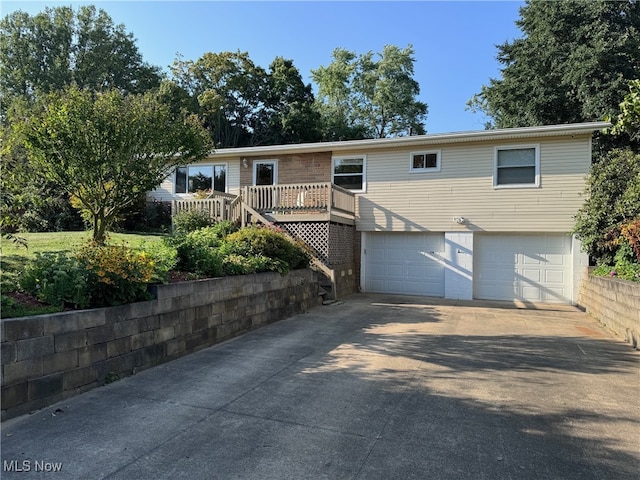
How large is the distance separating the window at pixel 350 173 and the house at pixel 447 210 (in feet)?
0.11

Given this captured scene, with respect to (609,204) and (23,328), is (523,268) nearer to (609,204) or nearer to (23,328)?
(609,204)

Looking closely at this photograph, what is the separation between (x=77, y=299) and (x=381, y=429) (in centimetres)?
338

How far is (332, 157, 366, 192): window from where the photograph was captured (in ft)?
46.6

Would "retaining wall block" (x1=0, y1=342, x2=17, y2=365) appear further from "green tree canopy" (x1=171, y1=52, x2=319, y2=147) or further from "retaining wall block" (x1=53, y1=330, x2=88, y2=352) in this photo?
"green tree canopy" (x1=171, y1=52, x2=319, y2=147)

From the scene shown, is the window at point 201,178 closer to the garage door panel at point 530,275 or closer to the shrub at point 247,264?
the shrub at point 247,264

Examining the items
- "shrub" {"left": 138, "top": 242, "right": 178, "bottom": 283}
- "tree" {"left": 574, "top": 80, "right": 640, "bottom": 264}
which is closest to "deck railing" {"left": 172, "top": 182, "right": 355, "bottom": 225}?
"shrub" {"left": 138, "top": 242, "right": 178, "bottom": 283}

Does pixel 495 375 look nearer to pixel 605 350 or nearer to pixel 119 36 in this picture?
pixel 605 350

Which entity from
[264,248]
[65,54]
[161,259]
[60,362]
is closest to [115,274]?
[60,362]

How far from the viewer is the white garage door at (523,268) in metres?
12.1

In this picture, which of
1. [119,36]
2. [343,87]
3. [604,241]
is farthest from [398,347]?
[119,36]

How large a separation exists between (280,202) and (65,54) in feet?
99.6

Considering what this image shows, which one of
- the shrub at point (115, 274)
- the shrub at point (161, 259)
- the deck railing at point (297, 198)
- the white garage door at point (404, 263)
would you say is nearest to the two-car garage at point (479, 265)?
the white garage door at point (404, 263)

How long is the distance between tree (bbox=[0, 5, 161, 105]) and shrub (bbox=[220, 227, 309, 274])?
94.3ft

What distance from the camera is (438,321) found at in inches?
347
